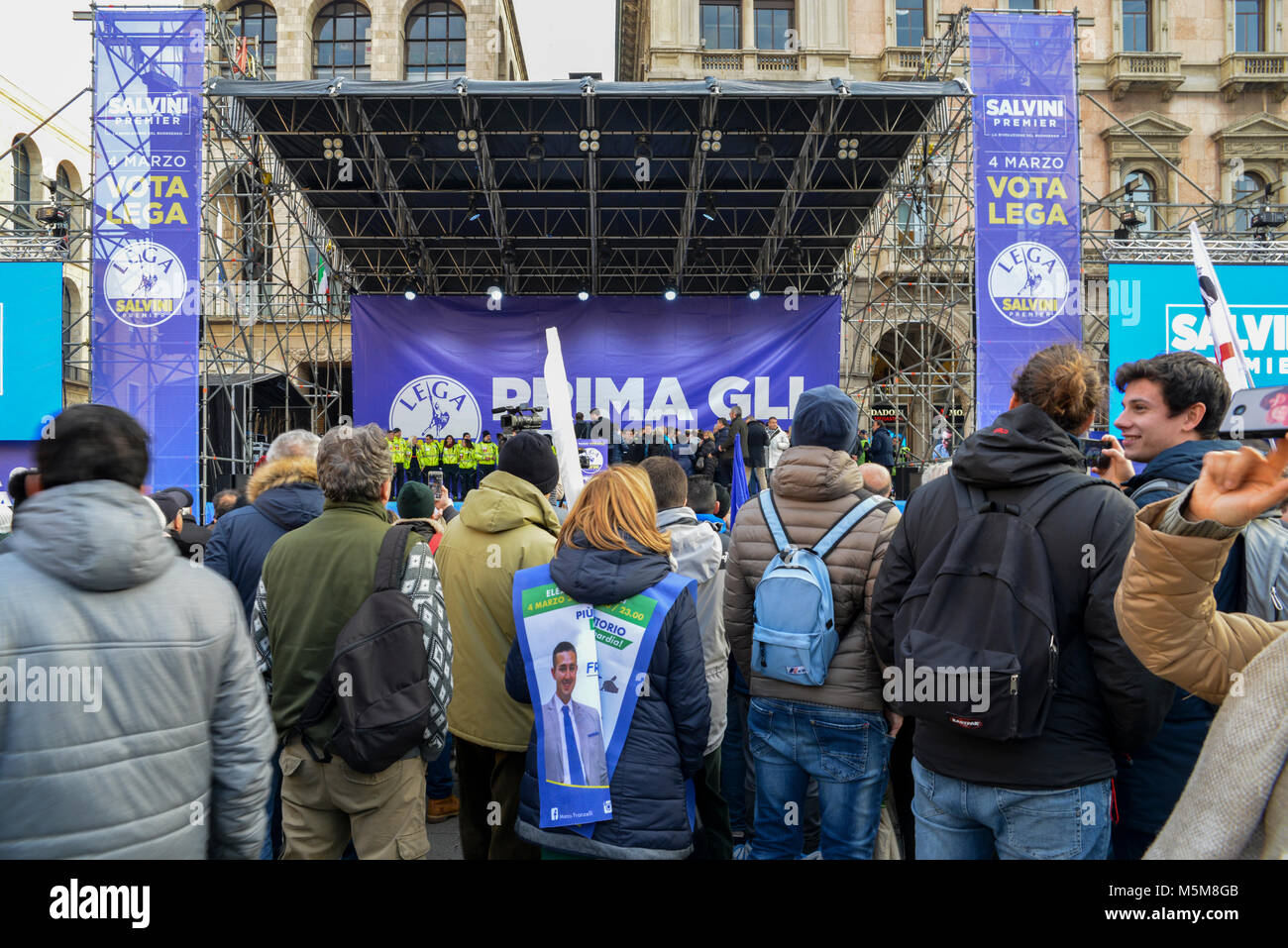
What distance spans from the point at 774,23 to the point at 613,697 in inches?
1027

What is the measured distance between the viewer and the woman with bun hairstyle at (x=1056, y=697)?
1.85 meters

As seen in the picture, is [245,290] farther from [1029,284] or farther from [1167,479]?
[1167,479]

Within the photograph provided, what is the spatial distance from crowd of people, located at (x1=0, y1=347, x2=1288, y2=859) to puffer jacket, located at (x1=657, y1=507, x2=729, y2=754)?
13 mm

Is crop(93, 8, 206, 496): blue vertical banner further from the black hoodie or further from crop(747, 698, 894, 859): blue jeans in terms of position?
the black hoodie

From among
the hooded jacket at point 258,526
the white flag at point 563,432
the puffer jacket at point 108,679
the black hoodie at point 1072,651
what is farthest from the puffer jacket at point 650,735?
the hooded jacket at point 258,526

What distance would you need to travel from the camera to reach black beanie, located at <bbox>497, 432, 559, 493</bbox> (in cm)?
302

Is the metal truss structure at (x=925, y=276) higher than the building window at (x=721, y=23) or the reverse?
the reverse

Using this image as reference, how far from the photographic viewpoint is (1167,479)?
2031mm

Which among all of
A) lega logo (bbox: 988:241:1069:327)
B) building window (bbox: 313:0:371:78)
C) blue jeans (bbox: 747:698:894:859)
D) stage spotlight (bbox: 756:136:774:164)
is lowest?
blue jeans (bbox: 747:698:894:859)

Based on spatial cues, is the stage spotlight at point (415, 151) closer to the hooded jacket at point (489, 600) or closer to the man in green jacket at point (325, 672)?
the hooded jacket at point (489, 600)

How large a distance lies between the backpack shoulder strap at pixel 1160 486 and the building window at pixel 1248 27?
31090mm

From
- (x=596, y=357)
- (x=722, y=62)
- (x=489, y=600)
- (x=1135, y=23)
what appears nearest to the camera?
(x=489, y=600)

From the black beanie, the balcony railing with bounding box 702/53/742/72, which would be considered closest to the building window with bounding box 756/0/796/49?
the balcony railing with bounding box 702/53/742/72

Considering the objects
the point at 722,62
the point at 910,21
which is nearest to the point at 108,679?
the point at 722,62
